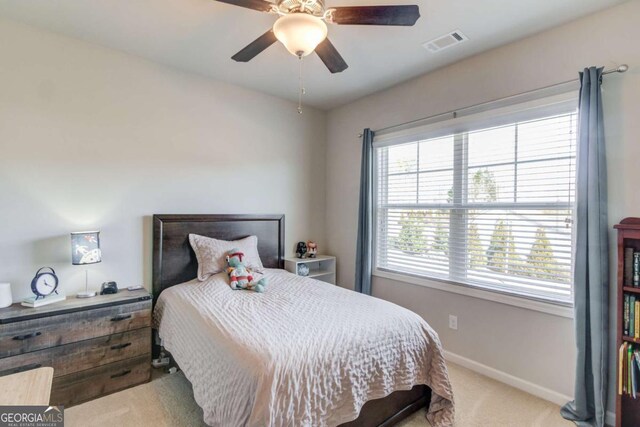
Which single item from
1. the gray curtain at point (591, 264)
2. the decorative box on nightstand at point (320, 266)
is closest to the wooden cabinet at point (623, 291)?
the gray curtain at point (591, 264)

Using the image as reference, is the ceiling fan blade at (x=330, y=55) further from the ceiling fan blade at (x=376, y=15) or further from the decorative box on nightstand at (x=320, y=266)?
the decorative box on nightstand at (x=320, y=266)

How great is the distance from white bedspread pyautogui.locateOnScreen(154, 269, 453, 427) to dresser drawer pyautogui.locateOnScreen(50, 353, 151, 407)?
29 cm

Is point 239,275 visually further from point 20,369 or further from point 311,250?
point 20,369

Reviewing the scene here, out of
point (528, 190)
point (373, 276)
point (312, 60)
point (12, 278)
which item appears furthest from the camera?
point (373, 276)

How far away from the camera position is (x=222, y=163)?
3309mm

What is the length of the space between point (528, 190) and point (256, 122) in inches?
109

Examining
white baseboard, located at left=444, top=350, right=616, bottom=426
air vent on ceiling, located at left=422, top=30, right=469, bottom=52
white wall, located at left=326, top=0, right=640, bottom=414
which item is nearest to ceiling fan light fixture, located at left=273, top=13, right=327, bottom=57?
air vent on ceiling, located at left=422, top=30, right=469, bottom=52

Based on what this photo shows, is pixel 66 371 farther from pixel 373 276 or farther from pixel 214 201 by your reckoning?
pixel 373 276

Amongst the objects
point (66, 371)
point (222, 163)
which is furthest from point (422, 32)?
point (66, 371)

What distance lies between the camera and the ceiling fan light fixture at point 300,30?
5.18 feet

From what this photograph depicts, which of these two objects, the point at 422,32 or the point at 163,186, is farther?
the point at 163,186

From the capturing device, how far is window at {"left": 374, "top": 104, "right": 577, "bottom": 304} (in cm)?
228

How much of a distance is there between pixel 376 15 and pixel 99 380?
9.79ft

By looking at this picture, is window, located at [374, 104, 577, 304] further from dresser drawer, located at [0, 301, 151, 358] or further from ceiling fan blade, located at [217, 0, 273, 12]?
dresser drawer, located at [0, 301, 151, 358]
